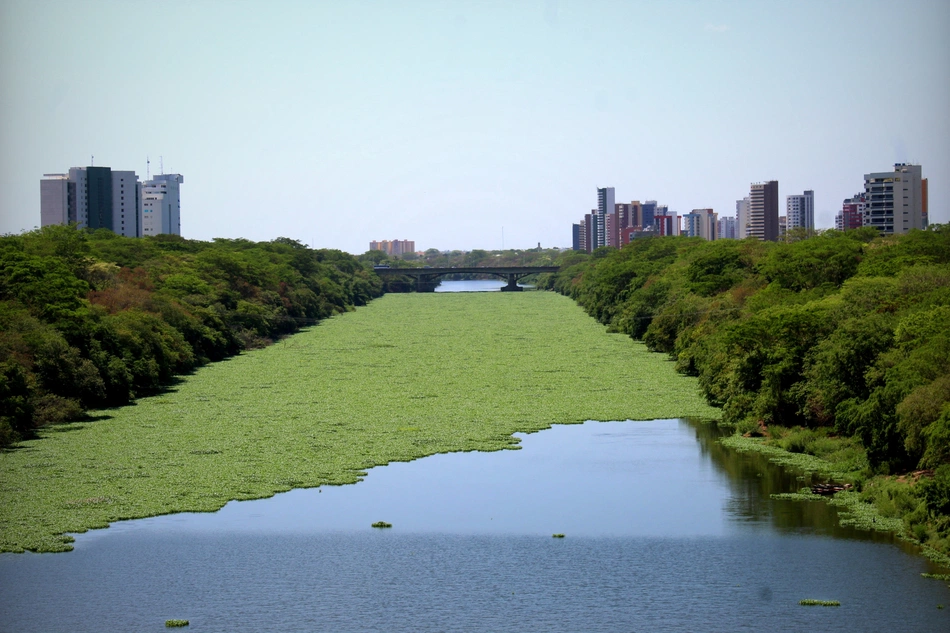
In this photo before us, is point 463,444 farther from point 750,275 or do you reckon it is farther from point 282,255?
point 282,255

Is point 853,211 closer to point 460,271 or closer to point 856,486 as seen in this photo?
point 460,271

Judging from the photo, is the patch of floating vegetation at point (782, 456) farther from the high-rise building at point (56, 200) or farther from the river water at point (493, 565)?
the high-rise building at point (56, 200)

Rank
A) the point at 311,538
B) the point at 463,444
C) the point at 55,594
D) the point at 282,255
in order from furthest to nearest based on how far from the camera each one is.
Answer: the point at 282,255, the point at 463,444, the point at 311,538, the point at 55,594

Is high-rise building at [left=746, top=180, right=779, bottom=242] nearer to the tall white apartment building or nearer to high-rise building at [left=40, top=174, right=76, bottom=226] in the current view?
the tall white apartment building

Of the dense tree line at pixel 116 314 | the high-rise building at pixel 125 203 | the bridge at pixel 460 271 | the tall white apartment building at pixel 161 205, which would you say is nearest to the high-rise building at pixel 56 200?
the high-rise building at pixel 125 203

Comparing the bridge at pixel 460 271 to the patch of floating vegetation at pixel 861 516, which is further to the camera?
the bridge at pixel 460 271

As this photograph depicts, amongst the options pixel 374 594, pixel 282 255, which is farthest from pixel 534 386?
pixel 282 255

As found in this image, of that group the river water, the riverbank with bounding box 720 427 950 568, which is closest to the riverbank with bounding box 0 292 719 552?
the river water
